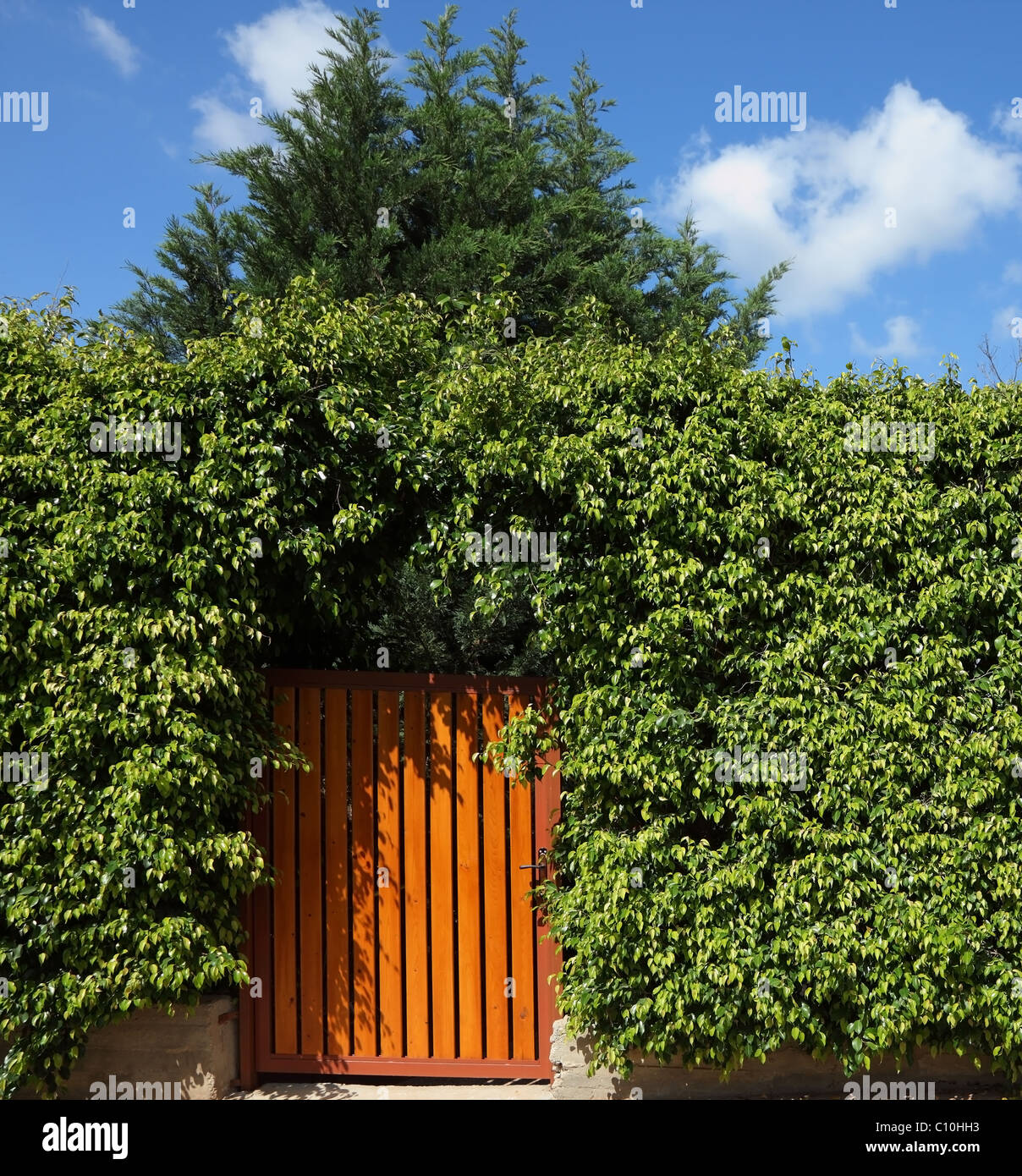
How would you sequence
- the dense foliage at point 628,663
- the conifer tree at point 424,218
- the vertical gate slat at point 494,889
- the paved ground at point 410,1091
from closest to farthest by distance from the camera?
the dense foliage at point 628,663
the paved ground at point 410,1091
the vertical gate slat at point 494,889
the conifer tree at point 424,218

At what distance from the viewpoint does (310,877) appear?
213 inches

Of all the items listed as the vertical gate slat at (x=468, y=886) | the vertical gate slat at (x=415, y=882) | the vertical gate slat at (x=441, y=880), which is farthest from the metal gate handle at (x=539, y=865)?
the vertical gate slat at (x=415, y=882)

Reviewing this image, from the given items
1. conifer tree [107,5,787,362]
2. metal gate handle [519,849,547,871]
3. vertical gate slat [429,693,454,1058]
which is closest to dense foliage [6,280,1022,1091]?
metal gate handle [519,849,547,871]

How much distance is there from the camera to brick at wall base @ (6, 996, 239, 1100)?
5.07 m

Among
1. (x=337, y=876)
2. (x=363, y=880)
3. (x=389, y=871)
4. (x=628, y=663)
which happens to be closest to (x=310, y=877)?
(x=337, y=876)

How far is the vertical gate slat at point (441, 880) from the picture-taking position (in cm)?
530

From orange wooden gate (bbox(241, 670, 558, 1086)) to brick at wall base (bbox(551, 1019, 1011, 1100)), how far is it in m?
0.27

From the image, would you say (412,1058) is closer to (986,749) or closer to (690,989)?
(690,989)

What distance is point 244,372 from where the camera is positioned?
502cm

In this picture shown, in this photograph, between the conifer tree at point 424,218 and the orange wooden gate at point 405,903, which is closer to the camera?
the orange wooden gate at point 405,903

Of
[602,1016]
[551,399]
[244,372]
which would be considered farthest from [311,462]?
[602,1016]

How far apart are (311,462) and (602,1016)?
3388mm

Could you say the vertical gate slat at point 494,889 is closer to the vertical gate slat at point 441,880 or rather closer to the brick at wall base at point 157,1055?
the vertical gate slat at point 441,880

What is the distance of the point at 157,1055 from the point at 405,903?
1.58 meters
